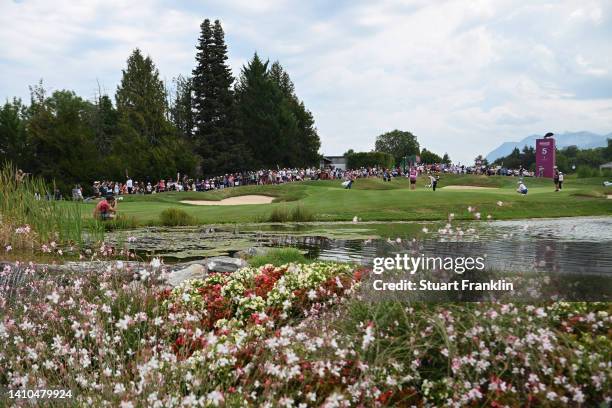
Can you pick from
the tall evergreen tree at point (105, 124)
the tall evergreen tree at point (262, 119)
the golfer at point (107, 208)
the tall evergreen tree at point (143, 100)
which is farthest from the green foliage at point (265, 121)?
the golfer at point (107, 208)

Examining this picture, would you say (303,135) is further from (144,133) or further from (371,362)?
(371,362)

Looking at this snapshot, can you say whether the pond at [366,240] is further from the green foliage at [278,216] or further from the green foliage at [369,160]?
the green foliage at [369,160]

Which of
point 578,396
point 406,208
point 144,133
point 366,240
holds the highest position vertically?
point 144,133

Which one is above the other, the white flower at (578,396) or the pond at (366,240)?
the white flower at (578,396)

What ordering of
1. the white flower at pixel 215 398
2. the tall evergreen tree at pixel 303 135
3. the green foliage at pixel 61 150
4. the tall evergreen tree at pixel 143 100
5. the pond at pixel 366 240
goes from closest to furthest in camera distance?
the white flower at pixel 215 398 < the pond at pixel 366 240 < the green foliage at pixel 61 150 < the tall evergreen tree at pixel 143 100 < the tall evergreen tree at pixel 303 135

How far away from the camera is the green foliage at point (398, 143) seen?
132 meters

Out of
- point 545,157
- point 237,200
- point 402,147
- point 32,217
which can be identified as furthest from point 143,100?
point 402,147

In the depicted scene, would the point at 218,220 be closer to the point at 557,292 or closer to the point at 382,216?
the point at 382,216

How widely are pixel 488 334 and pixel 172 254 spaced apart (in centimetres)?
1037

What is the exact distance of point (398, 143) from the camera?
13562 centimetres

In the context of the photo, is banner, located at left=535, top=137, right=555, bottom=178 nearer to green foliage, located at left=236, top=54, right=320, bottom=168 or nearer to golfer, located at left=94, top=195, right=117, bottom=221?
green foliage, located at left=236, top=54, right=320, bottom=168

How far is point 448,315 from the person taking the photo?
14.4 feet

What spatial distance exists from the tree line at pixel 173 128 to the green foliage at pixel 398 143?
58655 mm

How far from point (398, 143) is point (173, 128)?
88.5 meters
